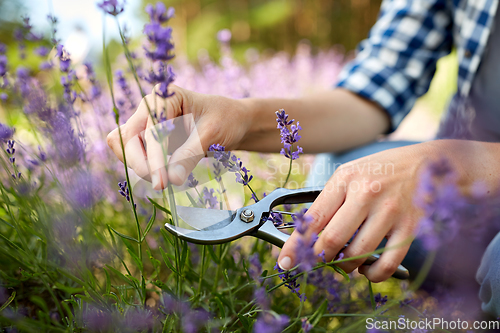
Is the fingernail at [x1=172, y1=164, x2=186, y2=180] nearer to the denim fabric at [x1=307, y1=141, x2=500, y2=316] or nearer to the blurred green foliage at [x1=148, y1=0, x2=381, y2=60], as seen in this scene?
the denim fabric at [x1=307, y1=141, x2=500, y2=316]

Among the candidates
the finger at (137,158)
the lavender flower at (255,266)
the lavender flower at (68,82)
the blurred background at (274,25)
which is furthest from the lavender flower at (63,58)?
the blurred background at (274,25)

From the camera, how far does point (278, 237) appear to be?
2.92 ft

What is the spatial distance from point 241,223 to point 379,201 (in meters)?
0.38

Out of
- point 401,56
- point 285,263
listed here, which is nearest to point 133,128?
point 285,263

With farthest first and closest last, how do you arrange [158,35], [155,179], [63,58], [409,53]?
1. [409,53]
2. [63,58]
3. [155,179]
4. [158,35]

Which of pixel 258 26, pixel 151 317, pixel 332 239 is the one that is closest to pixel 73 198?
pixel 151 317

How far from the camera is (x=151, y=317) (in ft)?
3.06

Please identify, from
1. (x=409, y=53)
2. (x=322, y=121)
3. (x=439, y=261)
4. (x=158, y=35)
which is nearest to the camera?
(x=158, y=35)

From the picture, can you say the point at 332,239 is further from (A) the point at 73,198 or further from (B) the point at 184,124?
(A) the point at 73,198

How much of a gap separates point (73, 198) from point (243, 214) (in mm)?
515

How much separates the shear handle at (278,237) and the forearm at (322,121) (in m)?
0.38

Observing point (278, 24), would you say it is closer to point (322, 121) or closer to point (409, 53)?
point (409, 53)

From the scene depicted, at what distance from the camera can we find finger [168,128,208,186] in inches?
31.4

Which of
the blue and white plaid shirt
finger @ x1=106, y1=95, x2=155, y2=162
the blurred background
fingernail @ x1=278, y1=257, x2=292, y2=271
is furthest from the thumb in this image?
the blurred background
